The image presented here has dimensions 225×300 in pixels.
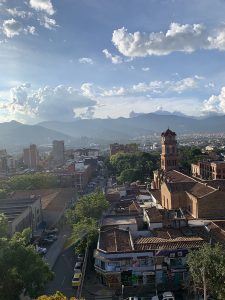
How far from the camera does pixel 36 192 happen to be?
68.6 m

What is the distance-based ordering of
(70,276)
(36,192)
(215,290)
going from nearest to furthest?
(215,290), (70,276), (36,192)

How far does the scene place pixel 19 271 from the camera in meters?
26.0

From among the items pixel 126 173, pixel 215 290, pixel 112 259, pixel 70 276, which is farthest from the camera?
pixel 126 173

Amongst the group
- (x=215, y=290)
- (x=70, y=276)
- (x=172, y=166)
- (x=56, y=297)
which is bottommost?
(x=70, y=276)

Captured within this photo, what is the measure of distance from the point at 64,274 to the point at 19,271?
10.1 metres

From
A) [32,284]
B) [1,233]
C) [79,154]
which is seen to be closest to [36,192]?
[1,233]

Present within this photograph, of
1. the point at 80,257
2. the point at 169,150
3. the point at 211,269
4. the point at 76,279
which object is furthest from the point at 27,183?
the point at 211,269

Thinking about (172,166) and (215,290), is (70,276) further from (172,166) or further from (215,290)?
(172,166)

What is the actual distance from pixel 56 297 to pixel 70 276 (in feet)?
48.7

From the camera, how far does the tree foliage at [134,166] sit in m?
81.8

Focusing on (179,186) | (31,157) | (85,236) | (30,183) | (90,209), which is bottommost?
(85,236)

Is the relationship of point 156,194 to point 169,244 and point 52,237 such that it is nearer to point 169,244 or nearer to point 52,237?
point 52,237

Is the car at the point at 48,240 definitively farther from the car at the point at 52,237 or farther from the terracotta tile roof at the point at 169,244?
the terracotta tile roof at the point at 169,244

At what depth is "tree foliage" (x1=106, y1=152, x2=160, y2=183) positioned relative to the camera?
268 ft
